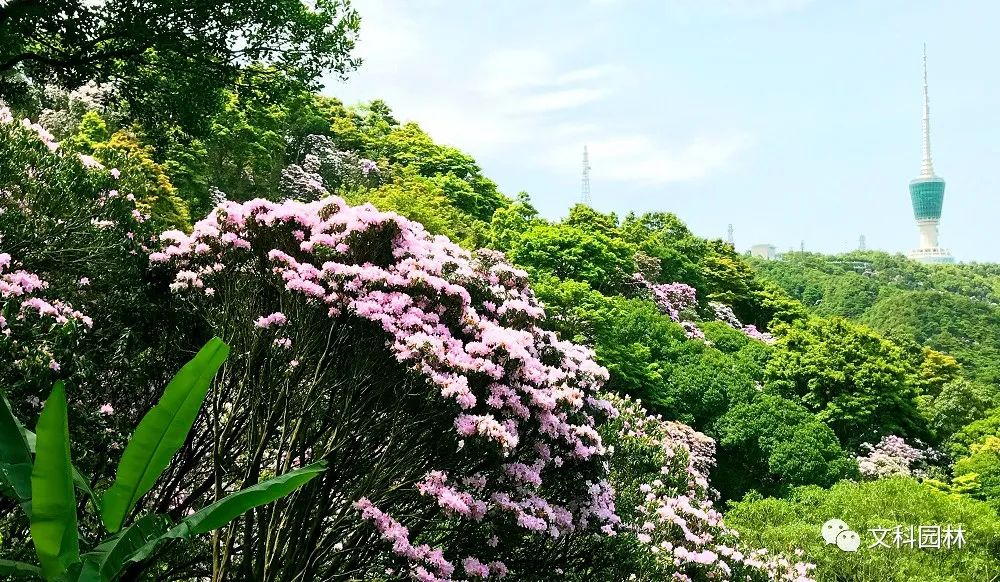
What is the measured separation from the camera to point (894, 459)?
28625 millimetres

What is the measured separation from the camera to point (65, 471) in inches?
143

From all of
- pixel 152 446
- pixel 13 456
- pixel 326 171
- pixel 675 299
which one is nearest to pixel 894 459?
pixel 675 299

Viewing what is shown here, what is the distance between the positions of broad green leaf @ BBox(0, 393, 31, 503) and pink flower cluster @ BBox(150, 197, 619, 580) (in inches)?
128

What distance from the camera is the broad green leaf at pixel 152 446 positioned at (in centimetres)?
388

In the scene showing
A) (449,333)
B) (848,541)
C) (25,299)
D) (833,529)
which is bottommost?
(848,541)

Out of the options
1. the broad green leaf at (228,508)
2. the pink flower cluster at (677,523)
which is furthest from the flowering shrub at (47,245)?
the pink flower cluster at (677,523)

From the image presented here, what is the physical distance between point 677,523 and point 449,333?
5780 mm

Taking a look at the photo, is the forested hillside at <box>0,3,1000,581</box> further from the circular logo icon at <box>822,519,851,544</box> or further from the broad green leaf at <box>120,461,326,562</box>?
the circular logo icon at <box>822,519,851,544</box>

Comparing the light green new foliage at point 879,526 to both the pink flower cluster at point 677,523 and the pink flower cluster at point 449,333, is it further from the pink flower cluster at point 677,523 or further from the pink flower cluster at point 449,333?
the pink flower cluster at point 449,333

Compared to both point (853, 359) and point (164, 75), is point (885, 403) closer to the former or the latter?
point (853, 359)

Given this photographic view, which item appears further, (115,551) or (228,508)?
(228,508)

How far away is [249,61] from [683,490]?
9441mm

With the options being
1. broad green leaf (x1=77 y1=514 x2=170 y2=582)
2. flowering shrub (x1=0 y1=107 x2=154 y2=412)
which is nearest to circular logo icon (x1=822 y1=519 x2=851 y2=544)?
flowering shrub (x1=0 y1=107 x2=154 y2=412)

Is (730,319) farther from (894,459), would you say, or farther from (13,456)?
(13,456)
